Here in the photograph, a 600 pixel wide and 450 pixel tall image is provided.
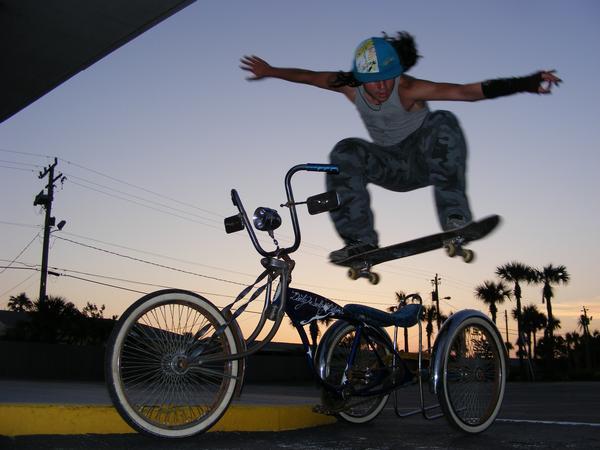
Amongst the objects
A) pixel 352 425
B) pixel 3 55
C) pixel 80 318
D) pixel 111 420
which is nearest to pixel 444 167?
pixel 352 425

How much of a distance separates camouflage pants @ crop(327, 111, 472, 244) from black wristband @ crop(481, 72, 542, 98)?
0.35m

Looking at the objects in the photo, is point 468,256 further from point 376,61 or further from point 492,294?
point 492,294

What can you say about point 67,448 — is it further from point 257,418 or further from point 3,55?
point 3,55

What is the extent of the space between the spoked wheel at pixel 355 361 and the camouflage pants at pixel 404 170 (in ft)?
2.61

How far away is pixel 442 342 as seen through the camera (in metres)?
4.59

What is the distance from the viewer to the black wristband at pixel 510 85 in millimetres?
4480

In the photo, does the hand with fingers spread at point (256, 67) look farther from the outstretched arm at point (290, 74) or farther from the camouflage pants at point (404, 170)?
the camouflage pants at point (404, 170)

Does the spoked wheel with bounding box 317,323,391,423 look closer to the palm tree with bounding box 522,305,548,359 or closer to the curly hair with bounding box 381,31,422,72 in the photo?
the curly hair with bounding box 381,31,422,72

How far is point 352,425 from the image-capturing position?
16.0 ft

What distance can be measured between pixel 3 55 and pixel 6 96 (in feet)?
3.19

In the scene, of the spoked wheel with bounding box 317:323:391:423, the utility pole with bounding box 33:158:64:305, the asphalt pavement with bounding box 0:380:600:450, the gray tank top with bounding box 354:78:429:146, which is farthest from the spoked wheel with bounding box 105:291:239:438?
the utility pole with bounding box 33:158:64:305

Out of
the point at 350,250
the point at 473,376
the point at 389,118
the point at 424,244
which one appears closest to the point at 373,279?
the point at 350,250

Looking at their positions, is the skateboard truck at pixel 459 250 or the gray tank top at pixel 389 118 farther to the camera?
the gray tank top at pixel 389 118

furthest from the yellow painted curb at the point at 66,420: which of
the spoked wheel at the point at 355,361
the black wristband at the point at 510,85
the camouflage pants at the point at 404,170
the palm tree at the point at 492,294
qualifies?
the palm tree at the point at 492,294
